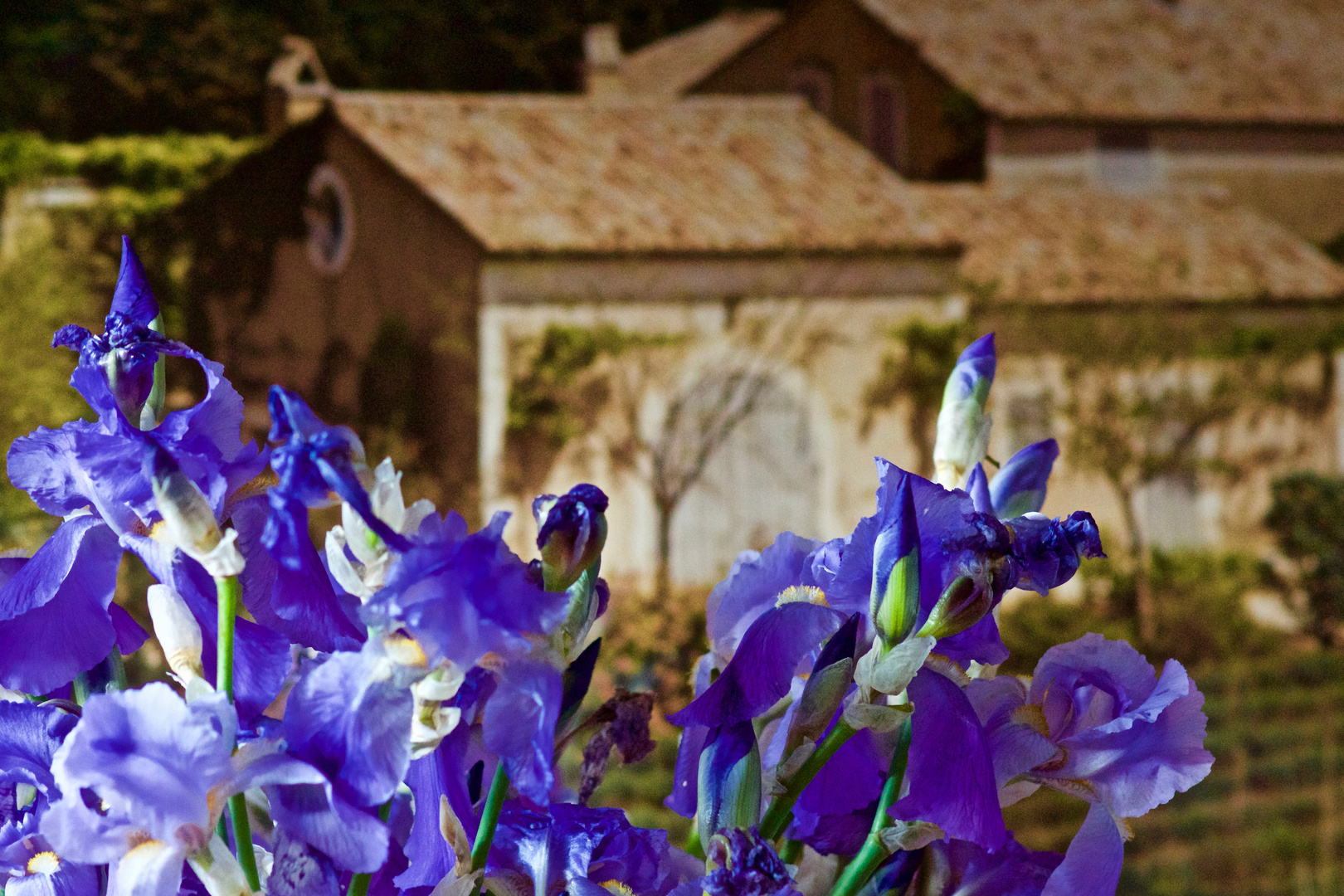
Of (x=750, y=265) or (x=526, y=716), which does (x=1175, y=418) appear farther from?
(x=526, y=716)

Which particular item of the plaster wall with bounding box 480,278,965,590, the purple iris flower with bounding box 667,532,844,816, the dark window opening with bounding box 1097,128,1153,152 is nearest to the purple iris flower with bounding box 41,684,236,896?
the purple iris flower with bounding box 667,532,844,816

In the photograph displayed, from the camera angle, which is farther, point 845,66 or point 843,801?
point 845,66

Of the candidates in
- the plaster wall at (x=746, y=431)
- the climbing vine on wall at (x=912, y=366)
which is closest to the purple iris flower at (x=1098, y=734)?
the plaster wall at (x=746, y=431)

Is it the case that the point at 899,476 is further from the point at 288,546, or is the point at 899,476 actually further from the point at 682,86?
the point at 682,86

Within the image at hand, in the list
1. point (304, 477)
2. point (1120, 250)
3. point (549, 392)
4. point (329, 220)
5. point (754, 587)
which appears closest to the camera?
point (304, 477)

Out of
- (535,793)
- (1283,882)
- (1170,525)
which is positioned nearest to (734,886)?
(535,793)

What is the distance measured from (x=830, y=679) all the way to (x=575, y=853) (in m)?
0.09

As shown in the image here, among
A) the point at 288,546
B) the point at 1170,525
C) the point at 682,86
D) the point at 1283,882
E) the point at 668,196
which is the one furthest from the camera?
the point at 682,86

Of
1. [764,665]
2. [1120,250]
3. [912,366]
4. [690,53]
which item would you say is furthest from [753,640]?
[690,53]

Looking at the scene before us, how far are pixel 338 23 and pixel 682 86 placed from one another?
7.53 ft

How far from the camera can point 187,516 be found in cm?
30

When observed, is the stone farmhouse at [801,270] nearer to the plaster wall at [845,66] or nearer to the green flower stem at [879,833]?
the plaster wall at [845,66]

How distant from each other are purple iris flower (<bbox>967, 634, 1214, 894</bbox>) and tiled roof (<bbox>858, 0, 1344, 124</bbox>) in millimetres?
7958

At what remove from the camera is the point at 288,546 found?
0.98ft
